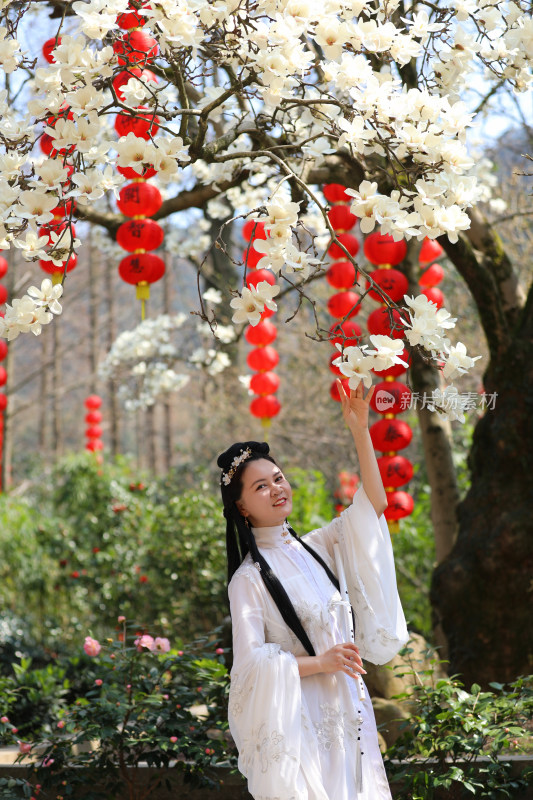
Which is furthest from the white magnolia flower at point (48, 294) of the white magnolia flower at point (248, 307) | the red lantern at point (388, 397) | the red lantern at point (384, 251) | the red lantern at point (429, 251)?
the red lantern at point (429, 251)

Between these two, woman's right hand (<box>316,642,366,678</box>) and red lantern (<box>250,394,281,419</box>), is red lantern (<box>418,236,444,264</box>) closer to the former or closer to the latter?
red lantern (<box>250,394,281,419</box>)

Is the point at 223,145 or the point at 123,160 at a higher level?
the point at 223,145

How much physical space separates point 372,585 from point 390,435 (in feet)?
4.95

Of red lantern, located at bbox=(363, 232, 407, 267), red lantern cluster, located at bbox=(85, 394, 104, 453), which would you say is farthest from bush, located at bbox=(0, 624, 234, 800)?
red lantern cluster, located at bbox=(85, 394, 104, 453)

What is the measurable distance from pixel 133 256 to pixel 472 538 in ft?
6.90

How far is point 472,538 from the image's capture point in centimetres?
421

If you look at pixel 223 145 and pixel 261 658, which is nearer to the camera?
pixel 261 658

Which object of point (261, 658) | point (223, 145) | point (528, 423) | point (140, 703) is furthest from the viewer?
point (528, 423)

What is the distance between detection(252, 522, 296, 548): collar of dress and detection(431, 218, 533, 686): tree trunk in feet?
6.07

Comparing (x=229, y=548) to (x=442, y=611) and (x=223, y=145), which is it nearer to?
(x=223, y=145)

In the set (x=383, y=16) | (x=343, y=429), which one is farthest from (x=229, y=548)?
(x=343, y=429)

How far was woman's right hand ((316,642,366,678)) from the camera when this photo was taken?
214 centimetres

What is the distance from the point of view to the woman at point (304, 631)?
7.09 feet

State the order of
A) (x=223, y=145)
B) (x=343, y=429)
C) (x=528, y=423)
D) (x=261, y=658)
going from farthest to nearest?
(x=343, y=429), (x=528, y=423), (x=223, y=145), (x=261, y=658)
